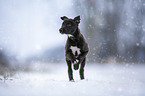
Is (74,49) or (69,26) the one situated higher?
(69,26)

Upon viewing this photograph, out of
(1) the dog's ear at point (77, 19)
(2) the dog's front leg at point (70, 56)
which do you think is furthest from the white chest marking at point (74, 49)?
(1) the dog's ear at point (77, 19)

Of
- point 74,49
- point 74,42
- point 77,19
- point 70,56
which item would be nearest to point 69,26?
point 77,19

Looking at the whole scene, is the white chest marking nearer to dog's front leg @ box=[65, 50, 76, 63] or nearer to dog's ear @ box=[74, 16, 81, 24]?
dog's front leg @ box=[65, 50, 76, 63]

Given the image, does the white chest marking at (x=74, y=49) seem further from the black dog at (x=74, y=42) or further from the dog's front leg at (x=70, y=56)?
the dog's front leg at (x=70, y=56)

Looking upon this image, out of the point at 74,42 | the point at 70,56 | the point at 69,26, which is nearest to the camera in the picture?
the point at 69,26

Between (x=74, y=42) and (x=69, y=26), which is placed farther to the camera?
(x=74, y=42)

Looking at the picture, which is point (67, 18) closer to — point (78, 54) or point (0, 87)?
point (78, 54)

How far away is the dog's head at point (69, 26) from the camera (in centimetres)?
526

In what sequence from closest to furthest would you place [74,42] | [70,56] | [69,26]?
[69,26], [74,42], [70,56]

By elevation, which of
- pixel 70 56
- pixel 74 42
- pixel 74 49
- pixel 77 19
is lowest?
pixel 70 56

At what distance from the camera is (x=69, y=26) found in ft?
17.6

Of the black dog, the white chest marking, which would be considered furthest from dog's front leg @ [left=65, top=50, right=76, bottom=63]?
the white chest marking

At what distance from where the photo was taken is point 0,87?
159 inches

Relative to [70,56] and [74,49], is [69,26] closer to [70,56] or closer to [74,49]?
[74,49]
